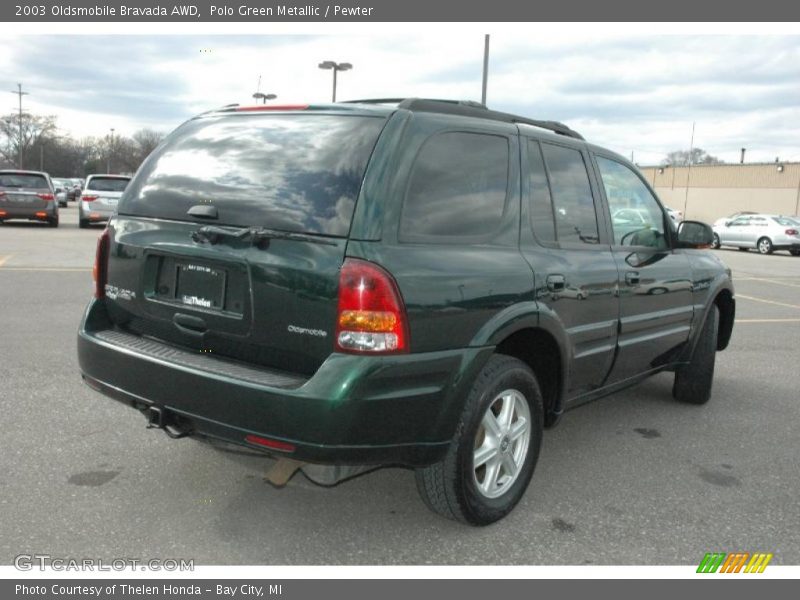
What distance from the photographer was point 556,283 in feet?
11.6

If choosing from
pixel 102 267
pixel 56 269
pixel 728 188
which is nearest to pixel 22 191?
pixel 56 269

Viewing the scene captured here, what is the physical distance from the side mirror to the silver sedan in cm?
2226

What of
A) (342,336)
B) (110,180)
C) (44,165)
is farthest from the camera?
(44,165)

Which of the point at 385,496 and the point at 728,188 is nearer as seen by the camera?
the point at 385,496

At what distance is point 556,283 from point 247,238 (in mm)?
1486

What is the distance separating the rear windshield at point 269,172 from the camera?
288 cm

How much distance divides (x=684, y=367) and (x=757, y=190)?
53.1 meters

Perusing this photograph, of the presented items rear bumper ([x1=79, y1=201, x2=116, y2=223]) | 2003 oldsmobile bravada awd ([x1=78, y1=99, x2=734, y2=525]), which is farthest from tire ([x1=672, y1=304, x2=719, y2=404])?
rear bumper ([x1=79, y1=201, x2=116, y2=223])

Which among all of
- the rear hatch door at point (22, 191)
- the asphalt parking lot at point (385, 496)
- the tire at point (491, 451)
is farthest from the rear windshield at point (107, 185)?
the tire at point (491, 451)

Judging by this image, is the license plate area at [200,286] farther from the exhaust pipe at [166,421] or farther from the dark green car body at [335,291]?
the exhaust pipe at [166,421]

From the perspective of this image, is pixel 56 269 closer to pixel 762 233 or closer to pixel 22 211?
pixel 22 211

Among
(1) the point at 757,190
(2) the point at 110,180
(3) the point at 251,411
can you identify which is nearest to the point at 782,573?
(3) the point at 251,411

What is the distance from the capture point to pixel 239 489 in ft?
11.8
